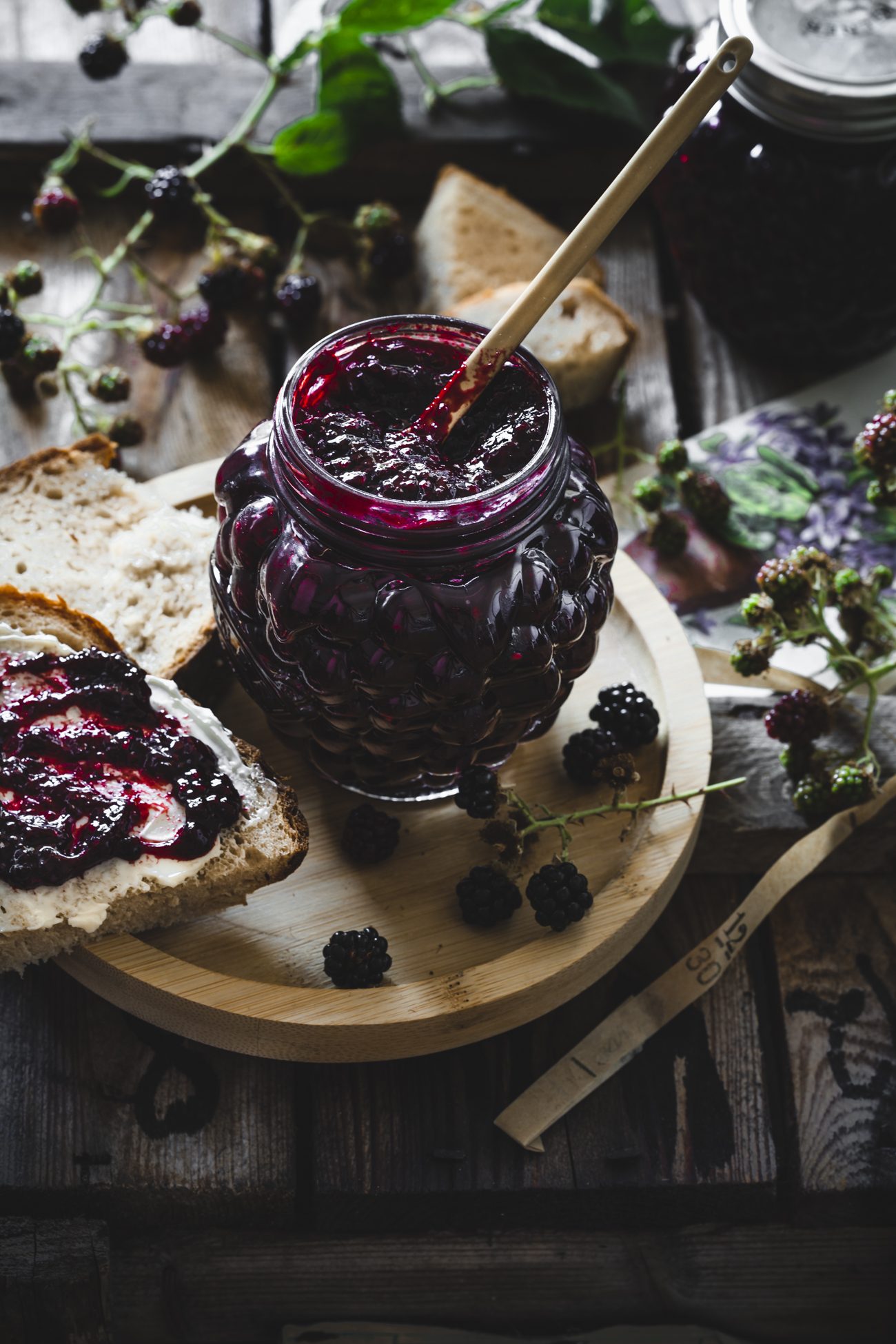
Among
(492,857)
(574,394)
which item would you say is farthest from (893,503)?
(492,857)

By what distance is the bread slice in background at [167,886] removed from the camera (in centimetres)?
185

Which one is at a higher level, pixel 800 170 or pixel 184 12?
pixel 800 170

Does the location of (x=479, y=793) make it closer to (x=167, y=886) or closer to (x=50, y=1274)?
(x=167, y=886)

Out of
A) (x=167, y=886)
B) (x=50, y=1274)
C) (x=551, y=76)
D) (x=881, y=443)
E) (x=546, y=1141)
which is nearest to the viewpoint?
(x=167, y=886)

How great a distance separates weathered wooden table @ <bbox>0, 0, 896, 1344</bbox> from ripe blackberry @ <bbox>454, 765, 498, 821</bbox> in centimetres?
41

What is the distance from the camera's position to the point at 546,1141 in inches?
81.5

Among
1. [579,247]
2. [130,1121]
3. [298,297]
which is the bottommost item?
[130,1121]

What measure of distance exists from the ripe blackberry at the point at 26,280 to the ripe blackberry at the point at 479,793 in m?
1.52

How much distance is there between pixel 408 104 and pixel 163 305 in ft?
2.65

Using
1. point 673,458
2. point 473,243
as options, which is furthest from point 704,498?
point 473,243

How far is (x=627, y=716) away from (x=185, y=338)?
1.36 metres

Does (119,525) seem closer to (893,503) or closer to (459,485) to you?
(459,485)

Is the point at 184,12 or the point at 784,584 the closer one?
the point at 784,584

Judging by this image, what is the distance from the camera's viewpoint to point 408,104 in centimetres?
317
